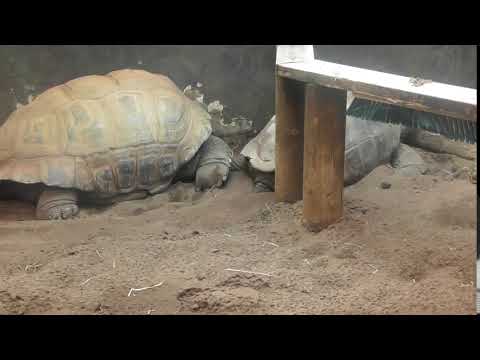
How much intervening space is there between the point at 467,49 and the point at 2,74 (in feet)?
14.7

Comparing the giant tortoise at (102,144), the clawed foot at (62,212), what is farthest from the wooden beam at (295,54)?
the clawed foot at (62,212)

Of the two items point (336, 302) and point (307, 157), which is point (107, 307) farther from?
A: point (307, 157)

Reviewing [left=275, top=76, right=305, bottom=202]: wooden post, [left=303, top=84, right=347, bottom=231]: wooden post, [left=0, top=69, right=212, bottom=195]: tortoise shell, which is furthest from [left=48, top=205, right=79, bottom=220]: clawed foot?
[left=303, top=84, right=347, bottom=231]: wooden post

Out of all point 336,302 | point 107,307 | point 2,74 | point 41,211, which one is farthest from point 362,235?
point 2,74

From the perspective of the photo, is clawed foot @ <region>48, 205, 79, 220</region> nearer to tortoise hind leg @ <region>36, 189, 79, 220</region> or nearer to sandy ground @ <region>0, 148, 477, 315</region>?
tortoise hind leg @ <region>36, 189, 79, 220</region>

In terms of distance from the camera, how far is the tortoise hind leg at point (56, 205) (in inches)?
187

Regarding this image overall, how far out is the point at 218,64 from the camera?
5.79 m

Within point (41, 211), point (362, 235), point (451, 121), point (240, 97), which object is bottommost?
point (41, 211)

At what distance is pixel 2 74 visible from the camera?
18.6ft

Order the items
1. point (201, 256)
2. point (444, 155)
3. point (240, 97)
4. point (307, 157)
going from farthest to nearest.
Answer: point (240, 97) → point (444, 155) → point (307, 157) → point (201, 256)

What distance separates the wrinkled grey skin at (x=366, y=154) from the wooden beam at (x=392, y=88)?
1.13m

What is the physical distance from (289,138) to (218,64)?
202 cm

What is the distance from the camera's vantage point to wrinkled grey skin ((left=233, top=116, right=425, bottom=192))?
469 centimetres

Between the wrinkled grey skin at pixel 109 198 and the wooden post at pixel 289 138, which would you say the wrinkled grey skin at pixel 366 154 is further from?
the wooden post at pixel 289 138
